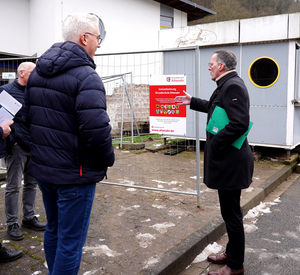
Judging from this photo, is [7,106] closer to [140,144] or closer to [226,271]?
[226,271]

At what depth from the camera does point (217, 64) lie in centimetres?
298

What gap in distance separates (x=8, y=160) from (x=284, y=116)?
238 inches

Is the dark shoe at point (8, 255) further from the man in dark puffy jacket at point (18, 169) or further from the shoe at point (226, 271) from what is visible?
the shoe at point (226, 271)

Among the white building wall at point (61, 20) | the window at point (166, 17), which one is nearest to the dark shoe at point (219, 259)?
the white building wall at point (61, 20)

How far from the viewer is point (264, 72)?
7.53 meters

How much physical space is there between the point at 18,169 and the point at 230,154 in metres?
2.32

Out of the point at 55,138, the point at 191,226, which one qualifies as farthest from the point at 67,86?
the point at 191,226

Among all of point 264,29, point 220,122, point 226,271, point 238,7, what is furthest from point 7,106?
point 238,7

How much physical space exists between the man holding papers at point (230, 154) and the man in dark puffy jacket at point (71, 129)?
3.93 ft

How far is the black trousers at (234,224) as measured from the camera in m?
2.95

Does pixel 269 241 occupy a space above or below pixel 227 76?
below

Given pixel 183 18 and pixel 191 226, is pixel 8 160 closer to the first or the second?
pixel 191 226

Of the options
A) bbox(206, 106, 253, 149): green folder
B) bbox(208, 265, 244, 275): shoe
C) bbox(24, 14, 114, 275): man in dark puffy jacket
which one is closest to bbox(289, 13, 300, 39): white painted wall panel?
bbox(206, 106, 253, 149): green folder

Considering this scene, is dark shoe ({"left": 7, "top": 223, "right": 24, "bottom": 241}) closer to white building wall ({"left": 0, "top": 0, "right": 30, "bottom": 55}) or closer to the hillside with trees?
white building wall ({"left": 0, "top": 0, "right": 30, "bottom": 55})
